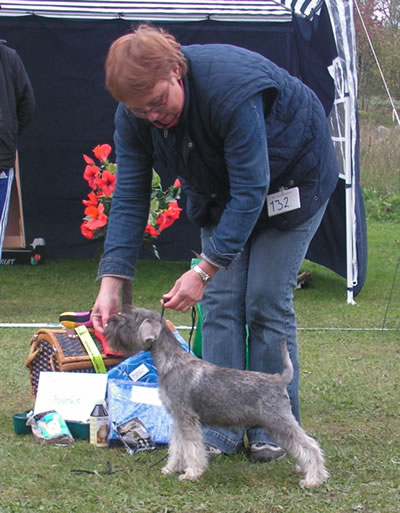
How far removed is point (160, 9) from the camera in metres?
7.50

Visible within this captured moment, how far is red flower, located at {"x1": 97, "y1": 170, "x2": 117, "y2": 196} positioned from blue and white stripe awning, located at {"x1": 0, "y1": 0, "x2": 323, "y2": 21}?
1982mm

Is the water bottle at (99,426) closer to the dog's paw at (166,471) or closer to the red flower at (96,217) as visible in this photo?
the dog's paw at (166,471)

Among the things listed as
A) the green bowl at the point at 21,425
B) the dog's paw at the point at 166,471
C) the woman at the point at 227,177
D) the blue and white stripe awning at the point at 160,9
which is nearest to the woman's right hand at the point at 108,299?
the woman at the point at 227,177

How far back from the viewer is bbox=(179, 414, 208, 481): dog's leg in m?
2.85

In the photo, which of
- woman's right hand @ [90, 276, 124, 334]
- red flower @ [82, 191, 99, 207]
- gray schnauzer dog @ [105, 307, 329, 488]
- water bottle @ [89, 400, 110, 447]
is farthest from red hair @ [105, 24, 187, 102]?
red flower @ [82, 191, 99, 207]

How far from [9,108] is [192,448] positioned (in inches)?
142

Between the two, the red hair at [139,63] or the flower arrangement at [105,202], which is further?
the flower arrangement at [105,202]

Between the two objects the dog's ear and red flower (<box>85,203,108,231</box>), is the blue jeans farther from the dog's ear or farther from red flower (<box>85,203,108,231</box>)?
red flower (<box>85,203,108,231</box>)

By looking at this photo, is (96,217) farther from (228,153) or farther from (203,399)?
(228,153)

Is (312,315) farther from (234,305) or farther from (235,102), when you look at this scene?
(235,102)

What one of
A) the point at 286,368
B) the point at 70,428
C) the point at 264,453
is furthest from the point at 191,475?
the point at 70,428

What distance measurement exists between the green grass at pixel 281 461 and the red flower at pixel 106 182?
1036 mm

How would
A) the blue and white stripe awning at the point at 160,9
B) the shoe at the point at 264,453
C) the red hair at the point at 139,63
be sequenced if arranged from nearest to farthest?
the red hair at the point at 139,63, the shoe at the point at 264,453, the blue and white stripe awning at the point at 160,9

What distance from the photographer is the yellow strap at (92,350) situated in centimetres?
365
